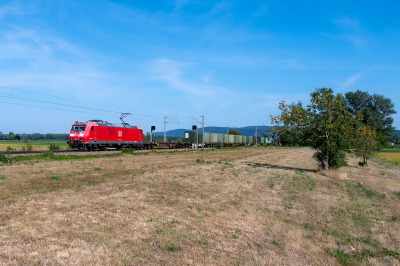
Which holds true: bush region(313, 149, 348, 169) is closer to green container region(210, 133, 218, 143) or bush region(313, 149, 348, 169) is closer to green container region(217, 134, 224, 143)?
green container region(210, 133, 218, 143)

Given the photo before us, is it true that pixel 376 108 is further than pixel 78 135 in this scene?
Yes

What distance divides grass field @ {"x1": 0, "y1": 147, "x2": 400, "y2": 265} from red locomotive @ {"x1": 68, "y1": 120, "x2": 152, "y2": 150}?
21973mm

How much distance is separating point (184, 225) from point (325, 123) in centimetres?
1746

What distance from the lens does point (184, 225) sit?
29.2 feet

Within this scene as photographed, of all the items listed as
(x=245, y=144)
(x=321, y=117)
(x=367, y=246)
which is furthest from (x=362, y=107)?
(x=367, y=246)

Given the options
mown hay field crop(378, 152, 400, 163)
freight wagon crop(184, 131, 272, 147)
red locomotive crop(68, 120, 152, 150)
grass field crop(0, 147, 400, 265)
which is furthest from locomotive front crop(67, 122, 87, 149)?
mown hay field crop(378, 152, 400, 163)

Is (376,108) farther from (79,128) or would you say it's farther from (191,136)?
(79,128)

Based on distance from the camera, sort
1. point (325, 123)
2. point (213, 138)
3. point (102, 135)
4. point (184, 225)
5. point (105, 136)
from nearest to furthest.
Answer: point (184, 225), point (325, 123), point (102, 135), point (105, 136), point (213, 138)

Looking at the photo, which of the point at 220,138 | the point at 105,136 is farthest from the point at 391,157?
the point at 105,136

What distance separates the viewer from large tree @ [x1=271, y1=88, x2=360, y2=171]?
2186cm

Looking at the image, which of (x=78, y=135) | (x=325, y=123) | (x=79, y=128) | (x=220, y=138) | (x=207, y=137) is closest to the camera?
(x=325, y=123)

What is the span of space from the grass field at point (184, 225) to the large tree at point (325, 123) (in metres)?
7.49

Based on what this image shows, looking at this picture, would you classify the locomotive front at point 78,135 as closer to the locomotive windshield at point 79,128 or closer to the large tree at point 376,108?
the locomotive windshield at point 79,128

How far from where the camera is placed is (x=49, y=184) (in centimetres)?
1349
